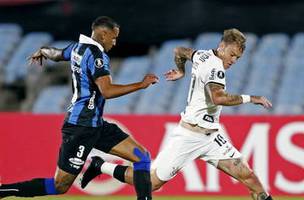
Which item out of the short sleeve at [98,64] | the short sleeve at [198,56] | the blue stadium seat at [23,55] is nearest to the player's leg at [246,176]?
the short sleeve at [198,56]

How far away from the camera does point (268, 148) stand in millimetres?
14445

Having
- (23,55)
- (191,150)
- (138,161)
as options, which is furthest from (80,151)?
(23,55)

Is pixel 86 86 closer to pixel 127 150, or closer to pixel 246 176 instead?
pixel 127 150

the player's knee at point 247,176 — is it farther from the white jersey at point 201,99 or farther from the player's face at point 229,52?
the player's face at point 229,52

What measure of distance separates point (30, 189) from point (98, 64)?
1540 mm

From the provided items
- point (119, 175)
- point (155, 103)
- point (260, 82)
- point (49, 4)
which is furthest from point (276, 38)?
point (119, 175)

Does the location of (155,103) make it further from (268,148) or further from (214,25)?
(268,148)

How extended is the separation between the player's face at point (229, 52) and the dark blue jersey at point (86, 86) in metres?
1.24

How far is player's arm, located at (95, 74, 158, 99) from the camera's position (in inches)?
372

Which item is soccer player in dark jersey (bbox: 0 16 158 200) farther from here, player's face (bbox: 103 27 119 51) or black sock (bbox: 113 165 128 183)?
black sock (bbox: 113 165 128 183)

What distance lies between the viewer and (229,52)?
10141 millimetres

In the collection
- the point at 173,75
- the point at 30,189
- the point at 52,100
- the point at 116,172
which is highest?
the point at 173,75

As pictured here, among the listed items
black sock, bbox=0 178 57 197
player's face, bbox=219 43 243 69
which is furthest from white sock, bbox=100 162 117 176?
player's face, bbox=219 43 243 69

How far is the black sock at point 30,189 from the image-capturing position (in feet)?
33.2
